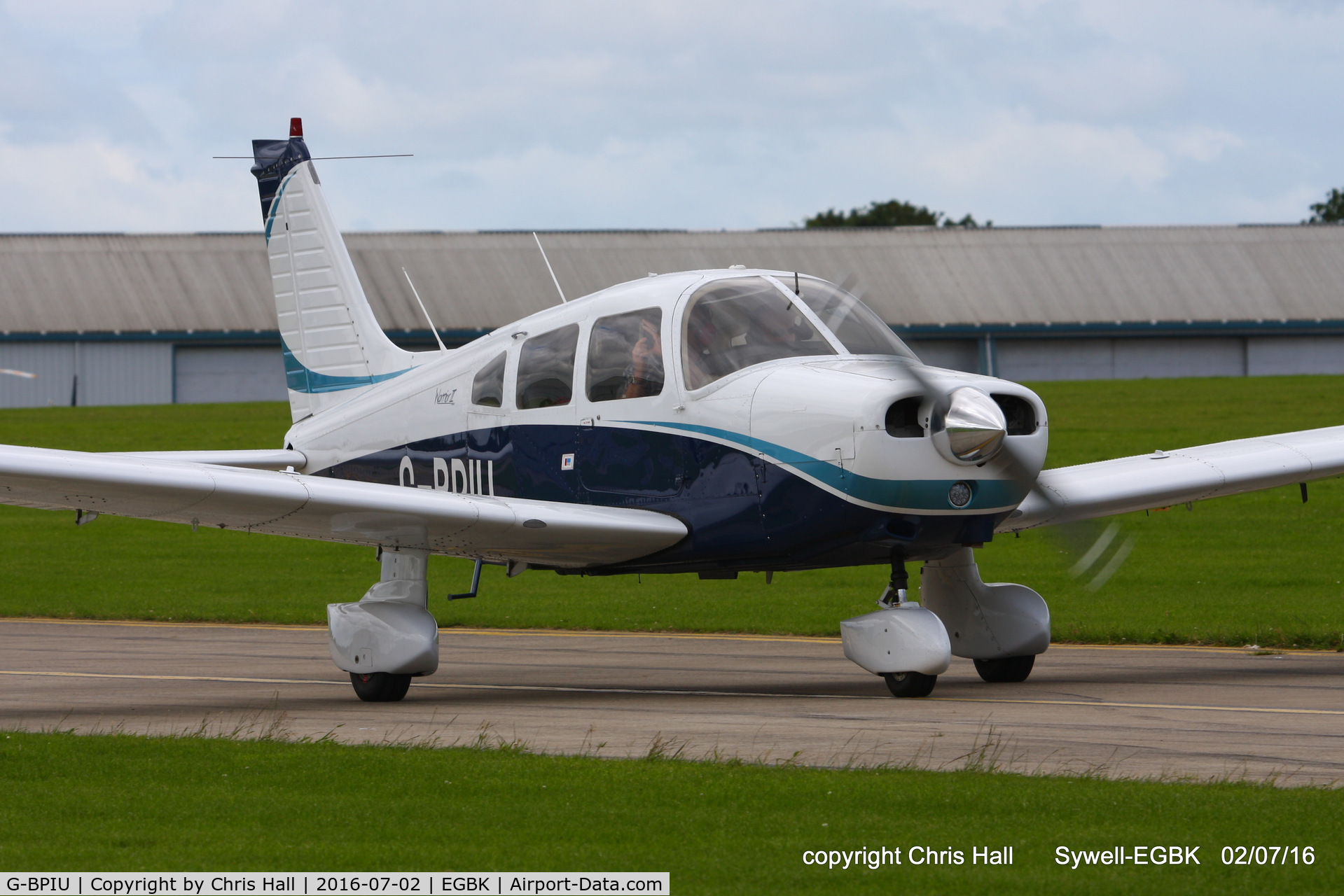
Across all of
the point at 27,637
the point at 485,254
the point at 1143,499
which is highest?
the point at 485,254

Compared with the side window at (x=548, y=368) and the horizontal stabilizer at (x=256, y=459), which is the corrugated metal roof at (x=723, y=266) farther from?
the side window at (x=548, y=368)

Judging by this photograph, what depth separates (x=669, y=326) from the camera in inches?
496

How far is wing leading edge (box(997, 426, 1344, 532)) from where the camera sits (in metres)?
13.3

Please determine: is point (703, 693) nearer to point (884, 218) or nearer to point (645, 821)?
point (645, 821)

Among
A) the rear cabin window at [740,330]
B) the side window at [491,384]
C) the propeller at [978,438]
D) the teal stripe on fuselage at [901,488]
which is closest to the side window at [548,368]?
the side window at [491,384]

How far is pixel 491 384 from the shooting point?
14.1 m

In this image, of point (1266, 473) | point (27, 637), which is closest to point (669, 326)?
point (1266, 473)

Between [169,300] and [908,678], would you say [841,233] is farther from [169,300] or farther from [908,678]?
[908,678]

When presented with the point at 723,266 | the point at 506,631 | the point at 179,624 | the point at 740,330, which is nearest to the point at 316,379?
the point at 506,631

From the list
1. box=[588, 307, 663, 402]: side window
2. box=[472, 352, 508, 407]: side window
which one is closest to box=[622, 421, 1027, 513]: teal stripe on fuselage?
box=[588, 307, 663, 402]: side window

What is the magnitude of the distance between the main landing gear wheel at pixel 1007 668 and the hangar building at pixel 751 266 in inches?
1820

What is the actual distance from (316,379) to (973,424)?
8528 mm

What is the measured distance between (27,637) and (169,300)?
152 feet

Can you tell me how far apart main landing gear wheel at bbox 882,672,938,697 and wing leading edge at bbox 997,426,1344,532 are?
1675 millimetres
